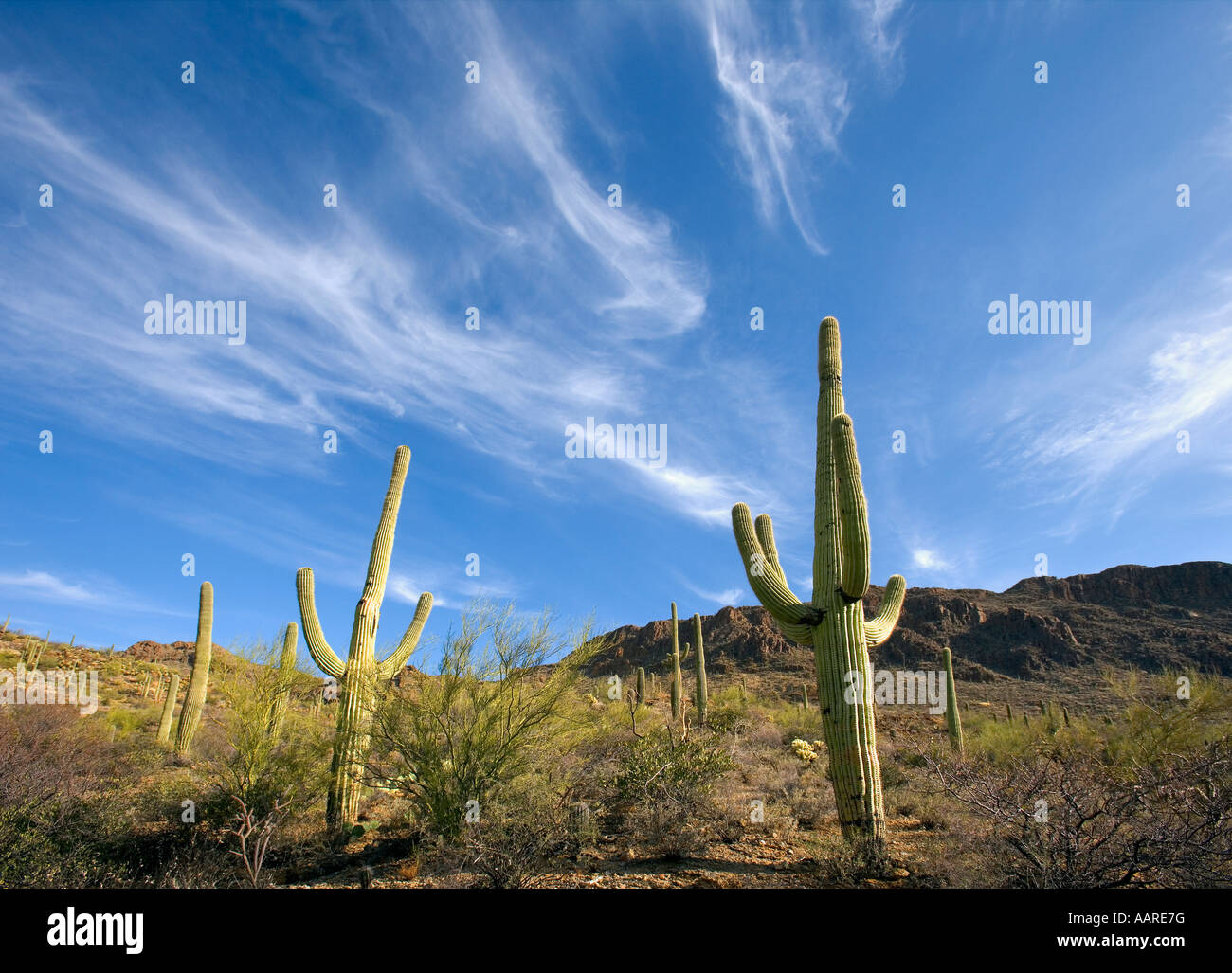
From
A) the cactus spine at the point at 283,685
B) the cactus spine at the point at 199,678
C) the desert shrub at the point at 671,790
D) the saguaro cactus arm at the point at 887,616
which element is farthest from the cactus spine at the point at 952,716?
the cactus spine at the point at 199,678

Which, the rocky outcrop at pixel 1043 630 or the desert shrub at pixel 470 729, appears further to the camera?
the rocky outcrop at pixel 1043 630

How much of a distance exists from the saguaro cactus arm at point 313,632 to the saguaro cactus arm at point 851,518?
8091mm

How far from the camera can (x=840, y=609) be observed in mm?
8547

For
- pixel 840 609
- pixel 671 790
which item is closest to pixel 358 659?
pixel 671 790

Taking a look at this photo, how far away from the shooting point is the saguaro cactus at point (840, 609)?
307 inches

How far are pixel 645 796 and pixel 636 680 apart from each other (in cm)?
1402

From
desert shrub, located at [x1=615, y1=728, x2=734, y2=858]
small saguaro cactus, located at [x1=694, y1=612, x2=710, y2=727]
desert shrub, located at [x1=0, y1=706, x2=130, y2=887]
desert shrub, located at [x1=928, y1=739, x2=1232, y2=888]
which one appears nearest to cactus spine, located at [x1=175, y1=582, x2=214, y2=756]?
desert shrub, located at [x1=0, y1=706, x2=130, y2=887]

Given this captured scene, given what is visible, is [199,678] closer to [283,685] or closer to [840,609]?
[283,685]

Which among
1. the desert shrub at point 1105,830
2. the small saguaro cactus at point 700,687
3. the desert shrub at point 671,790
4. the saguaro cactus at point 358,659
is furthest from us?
the small saguaro cactus at point 700,687

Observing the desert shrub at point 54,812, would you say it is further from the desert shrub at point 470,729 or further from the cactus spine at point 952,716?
the cactus spine at point 952,716

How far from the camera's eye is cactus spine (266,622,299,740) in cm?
997

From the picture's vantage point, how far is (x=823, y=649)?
8.45 m

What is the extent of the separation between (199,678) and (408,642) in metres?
7.89
